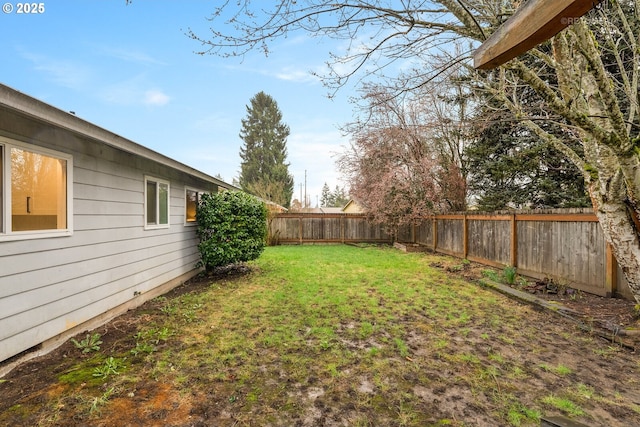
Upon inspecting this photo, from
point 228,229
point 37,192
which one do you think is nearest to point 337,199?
point 228,229

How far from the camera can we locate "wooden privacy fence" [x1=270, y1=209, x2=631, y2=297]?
468 centimetres

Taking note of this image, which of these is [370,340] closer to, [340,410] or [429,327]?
[429,327]

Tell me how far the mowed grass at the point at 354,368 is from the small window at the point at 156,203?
4.99 ft

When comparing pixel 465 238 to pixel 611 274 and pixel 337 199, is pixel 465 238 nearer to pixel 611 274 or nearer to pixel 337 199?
pixel 611 274

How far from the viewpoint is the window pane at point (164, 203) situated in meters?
5.77

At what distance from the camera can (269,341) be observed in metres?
3.34

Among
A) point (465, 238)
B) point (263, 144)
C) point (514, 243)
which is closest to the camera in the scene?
point (514, 243)

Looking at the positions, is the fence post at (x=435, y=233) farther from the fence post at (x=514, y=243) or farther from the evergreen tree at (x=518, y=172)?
the fence post at (x=514, y=243)

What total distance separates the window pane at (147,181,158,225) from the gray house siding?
0.21 metres

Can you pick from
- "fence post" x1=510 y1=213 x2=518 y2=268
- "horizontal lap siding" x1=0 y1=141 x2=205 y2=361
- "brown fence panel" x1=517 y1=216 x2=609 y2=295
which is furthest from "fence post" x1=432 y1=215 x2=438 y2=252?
"horizontal lap siding" x1=0 y1=141 x2=205 y2=361

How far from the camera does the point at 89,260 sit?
12.4 ft

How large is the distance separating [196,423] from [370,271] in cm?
584

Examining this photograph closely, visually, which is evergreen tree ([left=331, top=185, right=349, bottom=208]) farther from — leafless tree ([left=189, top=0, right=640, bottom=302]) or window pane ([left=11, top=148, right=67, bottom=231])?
window pane ([left=11, top=148, right=67, bottom=231])

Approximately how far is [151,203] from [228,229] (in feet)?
5.71
